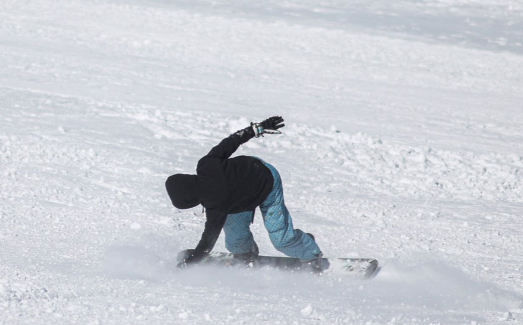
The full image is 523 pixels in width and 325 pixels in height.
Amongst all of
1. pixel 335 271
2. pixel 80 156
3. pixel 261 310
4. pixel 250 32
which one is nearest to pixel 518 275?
pixel 335 271

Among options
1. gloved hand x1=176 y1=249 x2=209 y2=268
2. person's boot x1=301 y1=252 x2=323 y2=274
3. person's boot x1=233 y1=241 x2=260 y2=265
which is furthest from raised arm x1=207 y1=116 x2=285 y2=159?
person's boot x1=301 y1=252 x2=323 y2=274

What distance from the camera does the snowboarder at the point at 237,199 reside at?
4.84 metres

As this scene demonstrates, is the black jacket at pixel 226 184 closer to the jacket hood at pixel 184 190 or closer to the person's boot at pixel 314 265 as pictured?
the jacket hood at pixel 184 190

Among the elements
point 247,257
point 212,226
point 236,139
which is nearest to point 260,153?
point 247,257

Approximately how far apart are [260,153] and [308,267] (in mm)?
3314

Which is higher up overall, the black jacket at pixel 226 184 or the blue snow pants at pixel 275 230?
the black jacket at pixel 226 184

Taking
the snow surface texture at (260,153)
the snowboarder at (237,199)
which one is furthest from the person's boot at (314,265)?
the snow surface texture at (260,153)

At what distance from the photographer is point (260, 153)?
28.5 feet

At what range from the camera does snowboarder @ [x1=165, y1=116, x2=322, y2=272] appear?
484 centimetres

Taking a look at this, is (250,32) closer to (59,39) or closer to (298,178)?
(59,39)

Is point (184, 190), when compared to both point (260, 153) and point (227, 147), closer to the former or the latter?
point (227, 147)

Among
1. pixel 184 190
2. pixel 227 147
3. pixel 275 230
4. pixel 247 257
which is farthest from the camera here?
pixel 247 257

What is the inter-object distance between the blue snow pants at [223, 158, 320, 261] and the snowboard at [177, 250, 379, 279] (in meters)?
0.09

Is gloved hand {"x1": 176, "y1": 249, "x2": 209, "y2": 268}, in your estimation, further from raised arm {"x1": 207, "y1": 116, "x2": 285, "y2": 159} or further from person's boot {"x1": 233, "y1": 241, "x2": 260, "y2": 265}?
raised arm {"x1": 207, "y1": 116, "x2": 285, "y2": 159}
